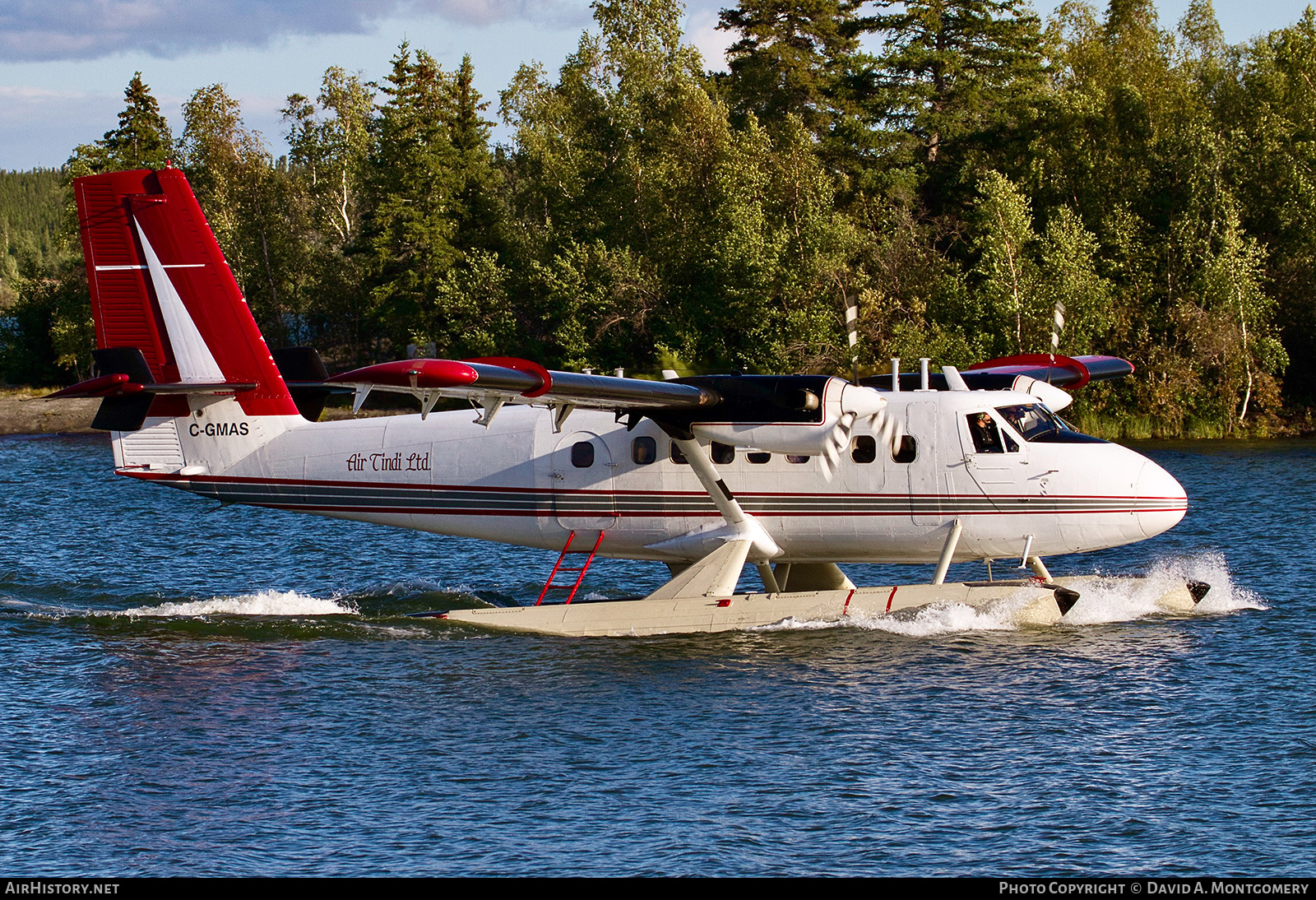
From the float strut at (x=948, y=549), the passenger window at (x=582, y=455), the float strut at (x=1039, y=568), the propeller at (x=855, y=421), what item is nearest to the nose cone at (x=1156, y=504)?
the float strut at (x=1039, y=568)

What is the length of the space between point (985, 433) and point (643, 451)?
15.4ft

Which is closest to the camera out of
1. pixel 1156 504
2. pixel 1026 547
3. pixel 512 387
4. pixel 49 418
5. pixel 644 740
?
pixel 644 740

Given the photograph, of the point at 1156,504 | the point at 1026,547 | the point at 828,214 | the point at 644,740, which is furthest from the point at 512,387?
the point at 828,214

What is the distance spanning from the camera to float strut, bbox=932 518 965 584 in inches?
666

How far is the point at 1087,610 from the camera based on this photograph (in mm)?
17781

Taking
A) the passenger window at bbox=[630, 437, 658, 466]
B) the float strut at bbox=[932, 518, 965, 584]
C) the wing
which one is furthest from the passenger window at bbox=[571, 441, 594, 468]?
the float strut at bbox=[932, 518, 965, 584]

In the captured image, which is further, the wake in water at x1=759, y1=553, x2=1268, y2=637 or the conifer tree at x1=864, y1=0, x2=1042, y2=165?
the conifer tree at x1=864, y1=0, x2=1042, y2=165

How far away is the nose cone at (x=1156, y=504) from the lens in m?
16.4

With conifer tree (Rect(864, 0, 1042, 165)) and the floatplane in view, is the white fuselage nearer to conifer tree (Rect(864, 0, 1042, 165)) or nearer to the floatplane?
the floatplane

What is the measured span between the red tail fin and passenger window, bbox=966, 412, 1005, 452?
34.7 ft

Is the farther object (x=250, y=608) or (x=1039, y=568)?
(x=250, y=608)

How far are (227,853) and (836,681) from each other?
287 inches

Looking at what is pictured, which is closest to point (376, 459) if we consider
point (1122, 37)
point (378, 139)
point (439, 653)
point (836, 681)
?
point (439, 653)

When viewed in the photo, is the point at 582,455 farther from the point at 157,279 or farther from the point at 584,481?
the point at 157,279
